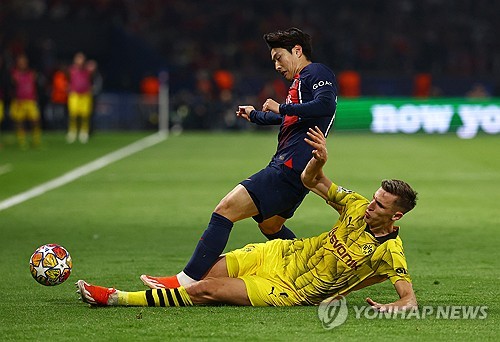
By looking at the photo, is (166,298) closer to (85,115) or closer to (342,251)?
(342,251)

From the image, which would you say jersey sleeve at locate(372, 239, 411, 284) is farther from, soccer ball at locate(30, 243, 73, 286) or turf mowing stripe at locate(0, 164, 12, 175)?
turf mowing stripe at locate(0, 164, 12, 175)

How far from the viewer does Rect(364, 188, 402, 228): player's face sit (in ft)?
24.0

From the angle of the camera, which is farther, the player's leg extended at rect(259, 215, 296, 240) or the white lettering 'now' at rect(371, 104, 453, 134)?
the white lettering 'now' at rect(371, 104, 453, 134)

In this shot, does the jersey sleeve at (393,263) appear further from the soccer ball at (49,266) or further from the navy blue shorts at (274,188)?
the soccer ball at (49,266)

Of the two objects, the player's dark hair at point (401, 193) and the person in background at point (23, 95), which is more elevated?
the player's dark hair at point (401, 193)

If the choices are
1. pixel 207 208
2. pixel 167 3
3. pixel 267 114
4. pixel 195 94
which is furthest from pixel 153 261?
pixel 167 3

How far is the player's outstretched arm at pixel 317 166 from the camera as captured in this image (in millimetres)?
7527

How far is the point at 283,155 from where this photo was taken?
8.27m

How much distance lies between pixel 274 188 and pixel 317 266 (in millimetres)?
741

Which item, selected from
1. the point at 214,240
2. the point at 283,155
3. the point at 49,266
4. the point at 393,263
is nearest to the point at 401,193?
the point at 393,263

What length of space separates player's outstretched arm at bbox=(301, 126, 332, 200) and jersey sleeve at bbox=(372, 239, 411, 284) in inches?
24.4

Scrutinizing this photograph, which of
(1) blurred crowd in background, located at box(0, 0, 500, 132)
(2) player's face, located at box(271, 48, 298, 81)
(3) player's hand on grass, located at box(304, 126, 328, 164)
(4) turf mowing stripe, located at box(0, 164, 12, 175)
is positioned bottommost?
(4) turf mowing stripe, located at box(0, 164, 12, 175)

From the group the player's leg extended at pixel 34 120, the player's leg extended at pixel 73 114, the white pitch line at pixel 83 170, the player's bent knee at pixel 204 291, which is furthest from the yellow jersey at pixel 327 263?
the player's leg extended at pixel 73 114

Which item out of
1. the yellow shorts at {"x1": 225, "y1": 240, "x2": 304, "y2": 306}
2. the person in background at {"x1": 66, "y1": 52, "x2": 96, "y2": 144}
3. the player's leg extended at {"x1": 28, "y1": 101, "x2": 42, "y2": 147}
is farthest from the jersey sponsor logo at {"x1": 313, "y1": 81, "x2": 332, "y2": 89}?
the person in background at {"x1": 66, "y1": 52, "x2": 96, "y2": 144}
